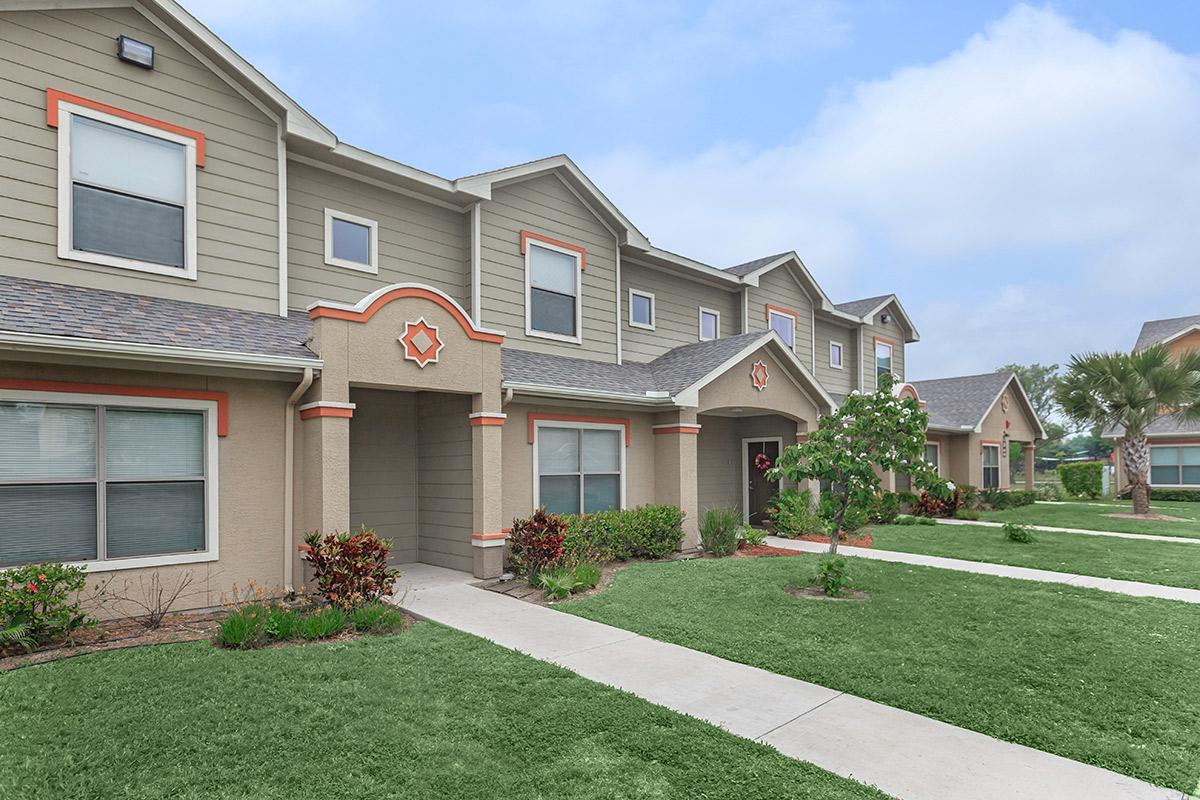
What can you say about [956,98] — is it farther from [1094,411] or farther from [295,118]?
[295,118]

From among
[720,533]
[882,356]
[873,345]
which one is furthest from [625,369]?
[882,356]

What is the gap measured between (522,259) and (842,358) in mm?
13802

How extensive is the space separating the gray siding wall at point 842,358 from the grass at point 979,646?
11.5 metres

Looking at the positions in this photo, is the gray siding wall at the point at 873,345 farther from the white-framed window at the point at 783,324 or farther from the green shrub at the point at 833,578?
the green shrub at the point at 833,578

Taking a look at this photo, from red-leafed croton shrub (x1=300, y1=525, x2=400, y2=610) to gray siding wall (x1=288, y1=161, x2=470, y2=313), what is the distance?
165 inches

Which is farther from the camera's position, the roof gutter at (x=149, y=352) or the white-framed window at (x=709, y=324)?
the white-framed window at (x=709, y=324)

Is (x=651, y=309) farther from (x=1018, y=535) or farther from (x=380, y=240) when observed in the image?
(x=1018, y=535)

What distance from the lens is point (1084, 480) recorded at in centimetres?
2945

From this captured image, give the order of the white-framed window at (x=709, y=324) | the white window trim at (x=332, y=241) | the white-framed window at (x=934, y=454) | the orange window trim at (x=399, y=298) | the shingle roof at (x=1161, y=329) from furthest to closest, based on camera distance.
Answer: the shingle roof at (x=1161, y=329) → the white-framed window at (x=934, y=454) → the white-framed window at (x=709, y=324) → the white window trim at (x=332, y=241) → the orange window trim at (x=399, y=298)

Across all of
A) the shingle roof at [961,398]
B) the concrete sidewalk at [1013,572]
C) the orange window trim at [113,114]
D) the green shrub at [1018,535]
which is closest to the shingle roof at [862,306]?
the shingle roof at [961,398]

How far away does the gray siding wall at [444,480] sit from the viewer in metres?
10.5

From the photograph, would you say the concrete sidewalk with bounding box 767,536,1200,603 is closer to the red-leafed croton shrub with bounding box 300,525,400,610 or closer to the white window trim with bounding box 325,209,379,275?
the red-leafed croton shrub with bounding box 300,525,400,610

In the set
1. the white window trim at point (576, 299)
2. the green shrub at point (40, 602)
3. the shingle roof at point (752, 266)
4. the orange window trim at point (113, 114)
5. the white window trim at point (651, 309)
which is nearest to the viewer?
the green shrub at point (40, 602)

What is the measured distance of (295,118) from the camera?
32.5 feet
